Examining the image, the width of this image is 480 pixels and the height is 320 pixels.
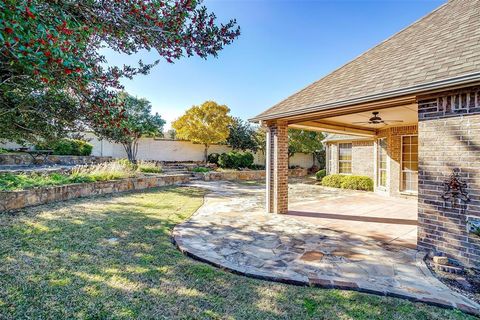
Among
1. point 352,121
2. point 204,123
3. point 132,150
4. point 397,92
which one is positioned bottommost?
point 132,150

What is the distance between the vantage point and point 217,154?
2134 centimetres

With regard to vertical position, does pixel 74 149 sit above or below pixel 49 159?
above

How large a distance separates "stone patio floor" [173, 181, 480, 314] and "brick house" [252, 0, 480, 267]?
30.0 inches

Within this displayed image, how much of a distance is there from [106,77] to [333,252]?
436 centimetres

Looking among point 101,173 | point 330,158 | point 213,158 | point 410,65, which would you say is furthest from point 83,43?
point 213,158

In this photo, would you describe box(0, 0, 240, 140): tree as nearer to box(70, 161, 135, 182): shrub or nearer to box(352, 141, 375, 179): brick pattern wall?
box(70, 161, 135, 182): shrub

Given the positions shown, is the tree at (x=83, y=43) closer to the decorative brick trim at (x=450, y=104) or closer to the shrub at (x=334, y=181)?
the decorative brick trim at (x=450, y=104)

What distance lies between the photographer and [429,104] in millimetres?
4328

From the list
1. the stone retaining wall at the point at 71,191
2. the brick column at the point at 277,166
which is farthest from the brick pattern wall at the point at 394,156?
the stone retaining wall at the point at 71,191

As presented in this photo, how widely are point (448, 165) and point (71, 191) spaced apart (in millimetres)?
10072

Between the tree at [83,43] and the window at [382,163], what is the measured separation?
9.94 metres

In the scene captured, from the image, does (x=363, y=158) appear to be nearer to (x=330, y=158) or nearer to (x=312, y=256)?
(x=330, y=158)

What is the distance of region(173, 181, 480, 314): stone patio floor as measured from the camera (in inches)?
129

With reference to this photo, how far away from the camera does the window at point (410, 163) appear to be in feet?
31.8
